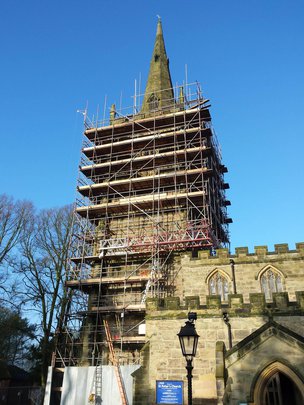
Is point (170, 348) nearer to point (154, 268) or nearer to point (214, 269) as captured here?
point (214, 269)

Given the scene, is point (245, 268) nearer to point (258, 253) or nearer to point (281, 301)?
point (258, 253)

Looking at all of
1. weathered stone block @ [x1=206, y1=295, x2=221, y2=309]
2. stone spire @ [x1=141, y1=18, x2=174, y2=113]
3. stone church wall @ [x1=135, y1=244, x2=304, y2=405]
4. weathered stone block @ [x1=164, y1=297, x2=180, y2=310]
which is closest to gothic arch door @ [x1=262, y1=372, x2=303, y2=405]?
stone church wall @ [x1=135, y1=244, x2=304, y2=405]

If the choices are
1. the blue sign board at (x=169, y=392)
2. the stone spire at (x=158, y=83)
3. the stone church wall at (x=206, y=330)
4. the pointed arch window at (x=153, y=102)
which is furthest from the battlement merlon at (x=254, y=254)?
the pointed arch window at (x=153, y=102)

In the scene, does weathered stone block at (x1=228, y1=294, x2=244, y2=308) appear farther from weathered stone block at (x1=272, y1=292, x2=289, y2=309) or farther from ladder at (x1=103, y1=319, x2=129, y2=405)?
ladder at (x1=103, y1=319, x2=129, y2=405)

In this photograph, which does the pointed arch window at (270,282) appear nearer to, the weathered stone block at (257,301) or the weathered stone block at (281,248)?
the weathered stone block at (281,248)

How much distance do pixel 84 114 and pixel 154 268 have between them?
1669 cm

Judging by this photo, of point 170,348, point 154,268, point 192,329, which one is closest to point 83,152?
point 154,268

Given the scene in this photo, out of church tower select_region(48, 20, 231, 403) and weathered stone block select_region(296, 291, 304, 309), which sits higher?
church tower select_region(48, 20, 231, 403)

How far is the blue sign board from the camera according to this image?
13344 mm

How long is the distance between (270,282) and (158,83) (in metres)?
25.0

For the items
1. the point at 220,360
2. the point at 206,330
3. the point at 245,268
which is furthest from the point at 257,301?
the point at 245,268

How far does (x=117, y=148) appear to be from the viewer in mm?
30266

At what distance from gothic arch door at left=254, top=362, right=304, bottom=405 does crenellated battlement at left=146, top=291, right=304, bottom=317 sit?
2022mm

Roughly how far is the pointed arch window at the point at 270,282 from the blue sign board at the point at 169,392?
7736mm
